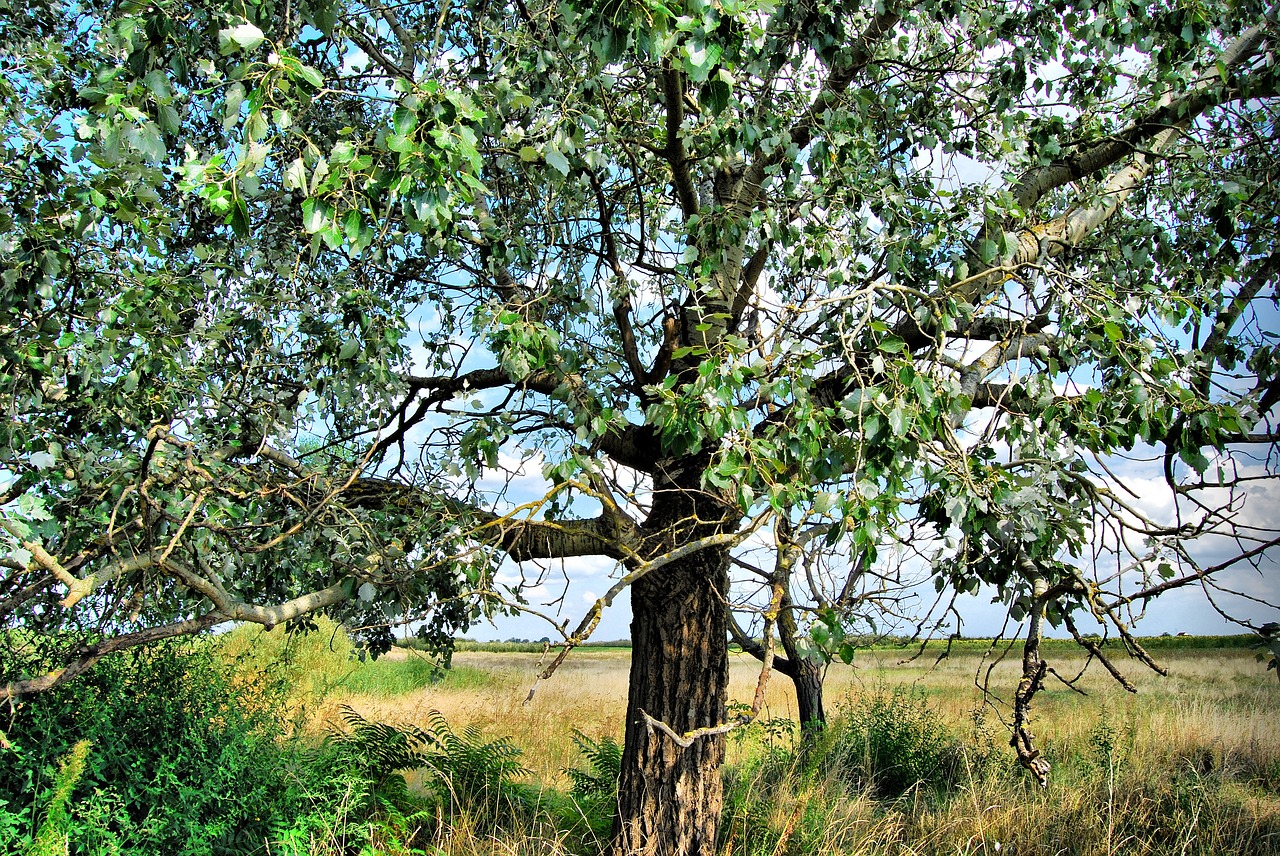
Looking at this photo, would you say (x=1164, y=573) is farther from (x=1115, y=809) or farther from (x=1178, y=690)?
(x=1178, y=690)

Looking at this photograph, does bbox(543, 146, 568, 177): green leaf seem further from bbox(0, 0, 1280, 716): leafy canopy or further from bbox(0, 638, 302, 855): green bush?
bbox(0, 638, 302, 855): green bush

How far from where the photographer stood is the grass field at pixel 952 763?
6211mm

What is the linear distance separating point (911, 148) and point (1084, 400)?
2.98 metres

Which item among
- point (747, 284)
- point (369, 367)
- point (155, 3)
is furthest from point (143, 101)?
point (747, 284)

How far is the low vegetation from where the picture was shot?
5.57m

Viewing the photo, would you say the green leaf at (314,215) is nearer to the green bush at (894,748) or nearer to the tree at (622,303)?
the tree at (622,303)

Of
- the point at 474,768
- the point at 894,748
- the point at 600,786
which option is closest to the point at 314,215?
the point at 474,768

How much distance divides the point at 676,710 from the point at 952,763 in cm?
521

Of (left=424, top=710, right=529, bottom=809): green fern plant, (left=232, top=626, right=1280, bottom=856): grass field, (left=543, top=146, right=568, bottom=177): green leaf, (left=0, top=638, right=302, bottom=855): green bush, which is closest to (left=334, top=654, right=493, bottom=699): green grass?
(left=232, top=626, right=1280, bottom=856): grass field

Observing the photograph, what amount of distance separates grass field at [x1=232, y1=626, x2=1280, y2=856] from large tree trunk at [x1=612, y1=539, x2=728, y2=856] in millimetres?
533

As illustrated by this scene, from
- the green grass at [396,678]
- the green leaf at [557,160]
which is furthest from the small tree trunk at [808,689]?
the green leaf at [557,160]

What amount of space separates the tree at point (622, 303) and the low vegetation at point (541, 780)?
0.95 m

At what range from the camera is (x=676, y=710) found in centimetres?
509

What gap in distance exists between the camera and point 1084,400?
3680 mm
